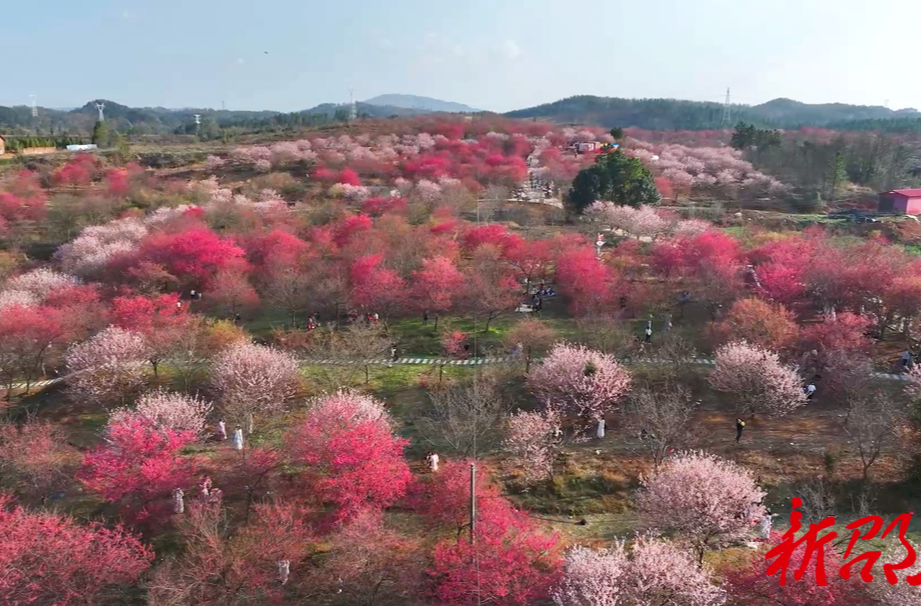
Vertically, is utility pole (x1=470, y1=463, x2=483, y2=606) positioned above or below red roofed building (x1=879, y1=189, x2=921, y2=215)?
below

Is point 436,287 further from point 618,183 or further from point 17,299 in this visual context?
point 618,183

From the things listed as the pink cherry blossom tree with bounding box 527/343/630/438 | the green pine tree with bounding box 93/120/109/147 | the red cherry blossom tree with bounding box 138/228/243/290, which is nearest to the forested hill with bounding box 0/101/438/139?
the green pine tree with bounding box 93/120/109/147

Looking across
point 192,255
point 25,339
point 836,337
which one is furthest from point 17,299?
point 836,337

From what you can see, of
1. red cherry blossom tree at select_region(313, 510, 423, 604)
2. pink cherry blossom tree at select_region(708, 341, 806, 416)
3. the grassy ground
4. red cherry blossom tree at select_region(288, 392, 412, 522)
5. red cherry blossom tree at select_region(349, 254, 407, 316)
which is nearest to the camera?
red cherry blossom tree at select_region(313, 510, 423, 604)

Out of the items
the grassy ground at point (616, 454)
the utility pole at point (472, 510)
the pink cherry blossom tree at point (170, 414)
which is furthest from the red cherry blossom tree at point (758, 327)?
the pink cherry blossom tree at point (170, 414)

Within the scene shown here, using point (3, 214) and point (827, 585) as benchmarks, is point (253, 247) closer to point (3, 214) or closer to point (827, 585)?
point (3, 214)

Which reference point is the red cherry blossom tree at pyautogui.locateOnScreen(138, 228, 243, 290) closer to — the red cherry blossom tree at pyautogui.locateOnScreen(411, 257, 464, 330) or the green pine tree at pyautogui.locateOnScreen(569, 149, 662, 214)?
the red cherry blossom tree at pyautogui.locateOnScreen(411, 257, 464, 330)

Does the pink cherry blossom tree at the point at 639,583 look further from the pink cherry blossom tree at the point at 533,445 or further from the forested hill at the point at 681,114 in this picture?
the forested hill at the point at 681,114
